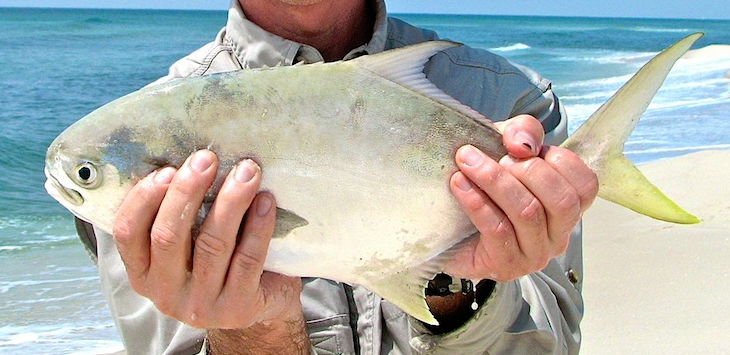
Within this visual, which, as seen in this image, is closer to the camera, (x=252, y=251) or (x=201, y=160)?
(x=201, y=160)

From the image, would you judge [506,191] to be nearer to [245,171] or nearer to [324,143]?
[324,143]

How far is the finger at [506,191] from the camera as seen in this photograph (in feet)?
5.70

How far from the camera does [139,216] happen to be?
1750mm

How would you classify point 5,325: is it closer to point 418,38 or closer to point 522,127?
point 418,38

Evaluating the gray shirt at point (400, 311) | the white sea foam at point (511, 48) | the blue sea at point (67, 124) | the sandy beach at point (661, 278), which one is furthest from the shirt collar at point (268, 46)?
the white sea foam at point (511, 48)

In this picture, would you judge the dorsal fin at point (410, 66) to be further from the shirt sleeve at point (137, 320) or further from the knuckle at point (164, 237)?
the shirt sleeve at point (137, 320)

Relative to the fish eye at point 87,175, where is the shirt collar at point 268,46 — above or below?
below

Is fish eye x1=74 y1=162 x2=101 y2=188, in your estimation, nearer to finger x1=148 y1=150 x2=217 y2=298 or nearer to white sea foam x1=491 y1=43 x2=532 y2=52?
finger x1=148 y1=150 x2=217 y2=298

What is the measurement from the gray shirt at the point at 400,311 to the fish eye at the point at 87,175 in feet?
2.44

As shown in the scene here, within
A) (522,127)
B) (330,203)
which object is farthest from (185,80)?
(522,127)

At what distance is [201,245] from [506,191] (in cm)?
73

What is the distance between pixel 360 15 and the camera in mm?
2762

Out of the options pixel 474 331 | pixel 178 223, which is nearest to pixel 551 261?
pixel 474 331

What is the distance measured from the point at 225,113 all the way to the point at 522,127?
69cm
